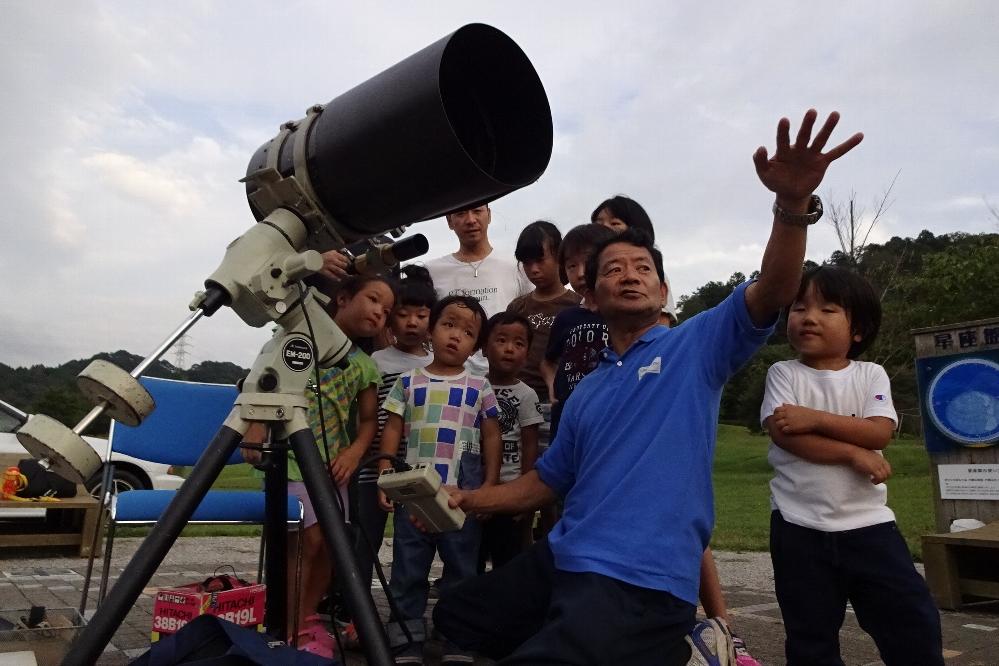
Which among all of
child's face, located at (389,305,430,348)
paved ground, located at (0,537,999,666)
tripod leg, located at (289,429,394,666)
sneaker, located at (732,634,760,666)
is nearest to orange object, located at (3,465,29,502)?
paved ground, located at (0,537,999,666)

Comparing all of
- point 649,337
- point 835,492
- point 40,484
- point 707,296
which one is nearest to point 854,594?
point 835,492

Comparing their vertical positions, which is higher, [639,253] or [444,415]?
[639,253]

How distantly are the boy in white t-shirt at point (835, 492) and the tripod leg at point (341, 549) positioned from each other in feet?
4.12

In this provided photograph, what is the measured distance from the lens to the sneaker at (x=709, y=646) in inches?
73.5

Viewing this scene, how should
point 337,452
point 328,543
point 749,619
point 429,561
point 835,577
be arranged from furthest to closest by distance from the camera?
point 749,619 < point 337,452 < point 429,561 < point 835,577 < point 328,543

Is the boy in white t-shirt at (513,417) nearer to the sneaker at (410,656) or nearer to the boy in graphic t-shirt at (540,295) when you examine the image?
the boy in graphic t-shirt at (540,295)

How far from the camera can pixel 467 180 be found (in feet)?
5.90

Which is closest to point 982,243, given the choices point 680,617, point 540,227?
point 540,227

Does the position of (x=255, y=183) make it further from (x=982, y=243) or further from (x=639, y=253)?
(x=982, y=243)

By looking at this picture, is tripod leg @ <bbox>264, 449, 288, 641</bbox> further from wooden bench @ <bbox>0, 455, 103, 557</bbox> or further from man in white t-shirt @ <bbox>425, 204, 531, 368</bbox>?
wooden bench @ <bbox>0, 455, 103, 557</bbox>

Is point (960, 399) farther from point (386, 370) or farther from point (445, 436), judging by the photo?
point (386, 370)

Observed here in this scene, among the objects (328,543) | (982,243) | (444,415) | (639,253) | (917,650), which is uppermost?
(982,243)

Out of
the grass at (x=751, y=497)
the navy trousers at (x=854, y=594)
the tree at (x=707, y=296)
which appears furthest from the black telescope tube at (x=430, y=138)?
the tree at (x=707, y=296)

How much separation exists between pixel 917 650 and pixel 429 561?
1.64m
